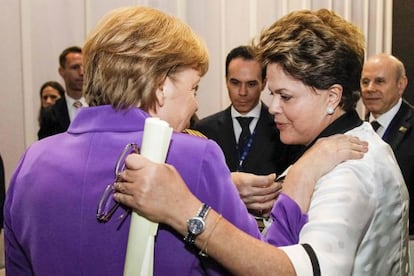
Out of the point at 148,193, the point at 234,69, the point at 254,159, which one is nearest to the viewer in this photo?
the point at 148,193

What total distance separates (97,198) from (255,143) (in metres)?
2.34

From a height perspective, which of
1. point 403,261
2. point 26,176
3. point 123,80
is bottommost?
point 403,261

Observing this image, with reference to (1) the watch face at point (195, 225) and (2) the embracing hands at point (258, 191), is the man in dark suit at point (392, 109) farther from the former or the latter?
(1) the watch face at point (195, 225)

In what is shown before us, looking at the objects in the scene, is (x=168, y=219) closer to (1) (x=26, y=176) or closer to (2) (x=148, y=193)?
(2) (x=148, y=193)

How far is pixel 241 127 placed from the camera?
3.46 meters

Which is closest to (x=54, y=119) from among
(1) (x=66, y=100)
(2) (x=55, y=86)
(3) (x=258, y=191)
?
(1) (x=66, y=100)

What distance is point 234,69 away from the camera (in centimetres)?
361

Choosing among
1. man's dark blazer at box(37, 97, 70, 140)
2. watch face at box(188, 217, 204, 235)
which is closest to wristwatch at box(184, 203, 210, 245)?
watch face at box(188, 217, 204, 235)

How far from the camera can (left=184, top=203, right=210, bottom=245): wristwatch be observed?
1022mm

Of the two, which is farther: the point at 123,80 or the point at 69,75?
the point at 69,75

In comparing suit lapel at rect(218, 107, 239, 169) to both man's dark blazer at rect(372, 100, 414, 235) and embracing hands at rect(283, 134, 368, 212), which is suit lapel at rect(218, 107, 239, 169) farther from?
embracing hands at rect(283, 134, 368, 212)

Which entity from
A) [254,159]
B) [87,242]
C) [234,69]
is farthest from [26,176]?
[234,69]

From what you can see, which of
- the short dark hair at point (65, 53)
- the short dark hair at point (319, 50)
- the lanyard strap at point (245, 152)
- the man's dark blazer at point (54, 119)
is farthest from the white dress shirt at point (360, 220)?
the short dark hair at point (65, 53)

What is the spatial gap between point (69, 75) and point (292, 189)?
2.66m
